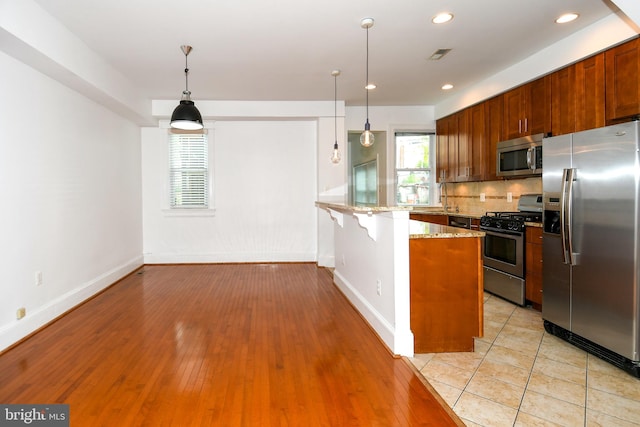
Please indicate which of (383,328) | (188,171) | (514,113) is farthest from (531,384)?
(188,171)

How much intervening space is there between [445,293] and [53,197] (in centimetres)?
375

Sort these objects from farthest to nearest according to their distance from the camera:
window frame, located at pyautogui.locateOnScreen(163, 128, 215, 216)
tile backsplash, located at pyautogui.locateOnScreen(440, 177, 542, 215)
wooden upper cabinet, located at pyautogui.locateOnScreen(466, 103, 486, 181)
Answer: window frame, located at pyautogui.locateOnScreen(163, 128, 215, 216) < wooden upper cabinet, located at pyautogui.locateOnScreen(466, 103, 486, 181) < tile backsplash, located at pyautogui.locateOnScreen(440, 177, 542, 215)

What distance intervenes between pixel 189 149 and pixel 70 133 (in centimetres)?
233

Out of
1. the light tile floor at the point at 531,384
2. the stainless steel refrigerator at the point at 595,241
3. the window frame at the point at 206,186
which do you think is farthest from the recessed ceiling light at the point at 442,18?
the window frame at the point at 206,186

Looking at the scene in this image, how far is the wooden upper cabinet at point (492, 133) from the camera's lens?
457 cm

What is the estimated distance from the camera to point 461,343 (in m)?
2.76

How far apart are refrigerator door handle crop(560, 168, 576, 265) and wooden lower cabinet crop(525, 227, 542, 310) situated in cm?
71

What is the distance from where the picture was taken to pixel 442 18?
310 centimetres

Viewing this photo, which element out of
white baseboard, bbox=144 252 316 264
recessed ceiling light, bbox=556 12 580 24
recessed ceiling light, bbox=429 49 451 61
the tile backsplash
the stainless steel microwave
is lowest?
white baseboard, bbox=144 252 316 264

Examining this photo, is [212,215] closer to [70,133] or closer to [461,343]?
[70,133]

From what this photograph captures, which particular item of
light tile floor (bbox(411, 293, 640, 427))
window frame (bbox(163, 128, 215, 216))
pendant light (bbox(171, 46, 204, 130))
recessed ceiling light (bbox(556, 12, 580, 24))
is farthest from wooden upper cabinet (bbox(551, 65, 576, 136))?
window frame (bbox(163, 128, 215, 216))

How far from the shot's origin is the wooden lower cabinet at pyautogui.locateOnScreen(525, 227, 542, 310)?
3.60m

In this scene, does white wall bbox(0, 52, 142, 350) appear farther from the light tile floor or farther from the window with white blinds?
the light tile floor

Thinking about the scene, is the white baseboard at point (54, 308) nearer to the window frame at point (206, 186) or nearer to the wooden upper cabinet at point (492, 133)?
the window frame at point (206, 186)
